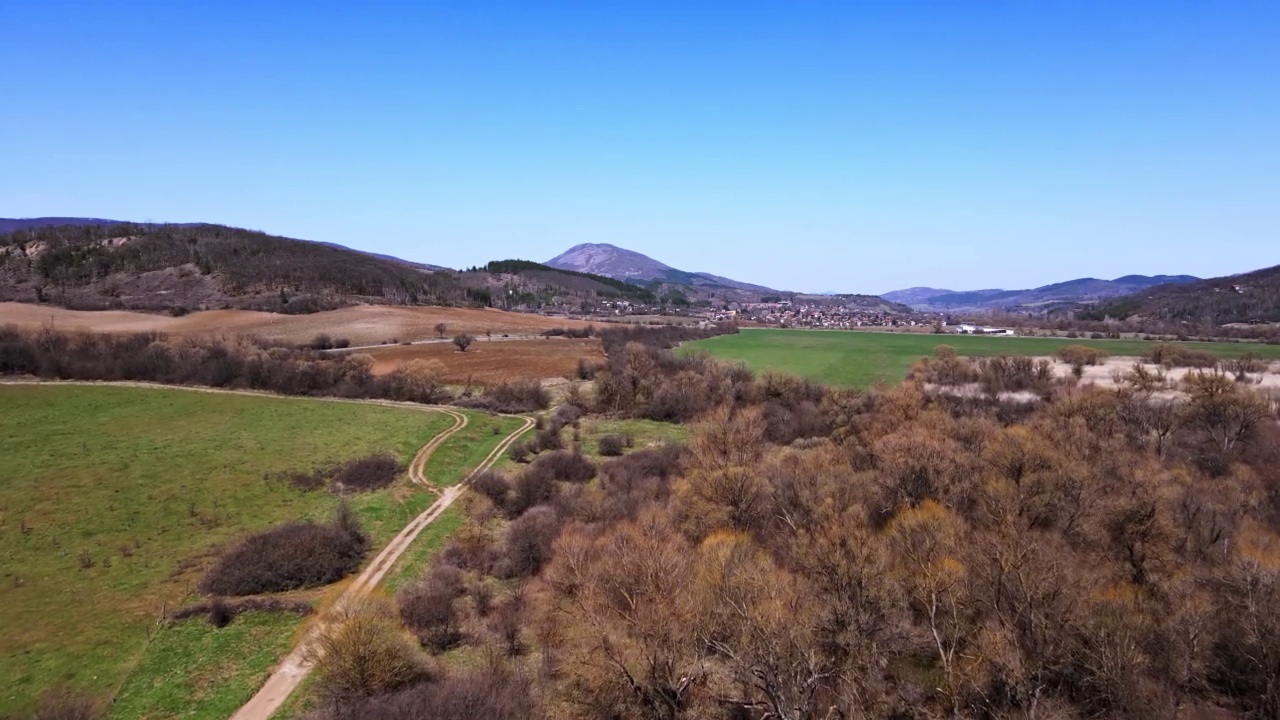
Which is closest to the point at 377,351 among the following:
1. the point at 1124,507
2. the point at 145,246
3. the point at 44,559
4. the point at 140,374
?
the point at 140,374

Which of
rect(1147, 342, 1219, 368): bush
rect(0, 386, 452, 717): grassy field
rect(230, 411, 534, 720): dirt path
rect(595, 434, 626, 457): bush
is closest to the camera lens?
rect(230, 411, 534, 720): dirt path

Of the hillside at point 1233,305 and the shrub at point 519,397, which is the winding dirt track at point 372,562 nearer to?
the shrub at point 519,397

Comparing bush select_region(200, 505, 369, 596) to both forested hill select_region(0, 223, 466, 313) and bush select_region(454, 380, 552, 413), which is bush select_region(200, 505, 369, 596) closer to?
bush select_region(454, 380, 552, 413)

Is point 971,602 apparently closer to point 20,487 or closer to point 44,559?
point 44,559

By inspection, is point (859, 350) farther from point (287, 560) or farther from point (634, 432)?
point (287, 560)

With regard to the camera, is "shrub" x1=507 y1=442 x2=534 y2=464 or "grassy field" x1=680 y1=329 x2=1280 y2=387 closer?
"shrub" x1=507 y1=442 x2=534 y2=464

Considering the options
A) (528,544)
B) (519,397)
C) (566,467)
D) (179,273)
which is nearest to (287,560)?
(528,544)

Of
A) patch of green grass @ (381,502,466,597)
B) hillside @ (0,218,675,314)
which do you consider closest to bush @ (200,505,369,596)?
patch of green grass @ (381,502,466,597)
